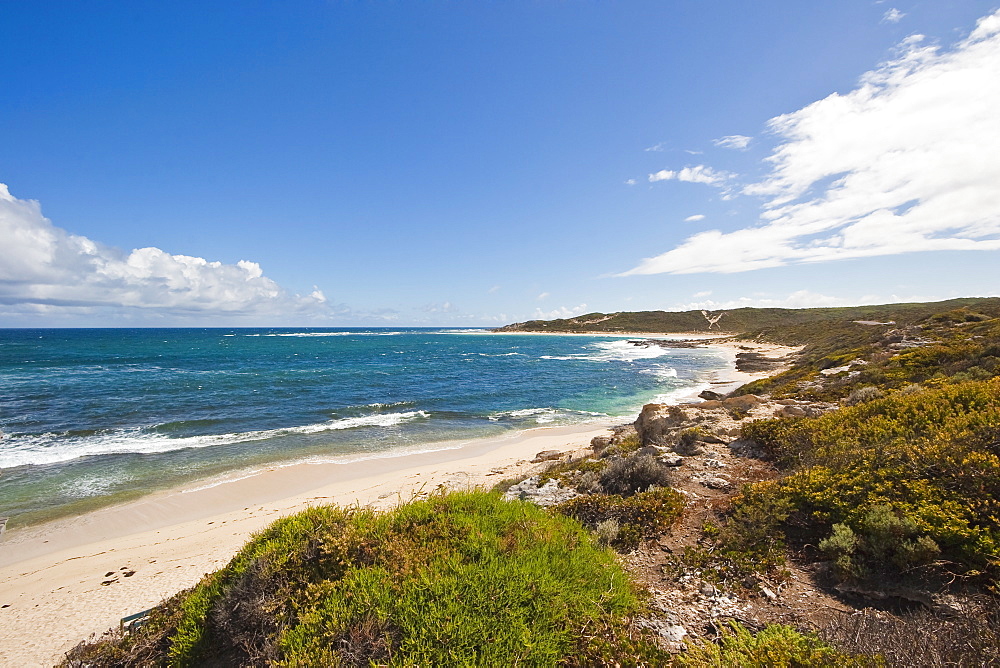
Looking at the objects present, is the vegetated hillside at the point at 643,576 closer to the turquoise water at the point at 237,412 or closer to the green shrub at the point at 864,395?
the green shrub at the point at 864,395

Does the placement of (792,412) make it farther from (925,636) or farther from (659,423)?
(925,636)

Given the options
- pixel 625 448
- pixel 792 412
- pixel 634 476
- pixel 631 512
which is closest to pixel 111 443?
pixel 625 448

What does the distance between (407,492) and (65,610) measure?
788 centimetres

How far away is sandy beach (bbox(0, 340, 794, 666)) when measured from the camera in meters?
A: 7.86

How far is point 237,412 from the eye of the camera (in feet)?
86.3

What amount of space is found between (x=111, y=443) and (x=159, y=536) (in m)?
12.8

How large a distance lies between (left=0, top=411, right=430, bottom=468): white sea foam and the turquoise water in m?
0.09

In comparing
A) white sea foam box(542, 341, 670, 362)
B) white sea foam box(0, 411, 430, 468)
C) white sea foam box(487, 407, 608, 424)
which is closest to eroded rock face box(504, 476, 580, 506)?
white sea foam box(487, 407, 608, 424)

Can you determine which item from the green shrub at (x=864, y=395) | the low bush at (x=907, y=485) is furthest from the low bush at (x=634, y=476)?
the green shrub at (x=864, y=395)

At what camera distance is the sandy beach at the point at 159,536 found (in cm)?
786

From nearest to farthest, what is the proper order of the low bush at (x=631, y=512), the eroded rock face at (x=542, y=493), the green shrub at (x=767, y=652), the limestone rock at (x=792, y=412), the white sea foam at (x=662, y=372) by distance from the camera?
the green shrub at (x=767, y=652), the low bush at (x=631, y=512), the eroded rock face at (x=542, y=493), the limestone rock at (x=792, y=412), the white sea foam at (x=662, y=372)

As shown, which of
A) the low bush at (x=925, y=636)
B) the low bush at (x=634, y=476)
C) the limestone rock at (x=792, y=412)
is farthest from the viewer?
the limestone rock at (x=792, y=412)

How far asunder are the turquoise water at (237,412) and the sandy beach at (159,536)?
1.87m

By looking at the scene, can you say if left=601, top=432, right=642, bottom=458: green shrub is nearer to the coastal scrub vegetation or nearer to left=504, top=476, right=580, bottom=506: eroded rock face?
left=504, top=476, right=580, bottom=506: eroded rock face
